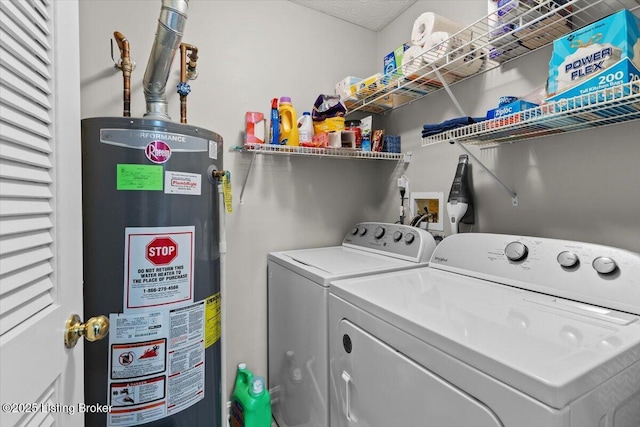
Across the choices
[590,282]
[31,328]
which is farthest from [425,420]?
[31,328]

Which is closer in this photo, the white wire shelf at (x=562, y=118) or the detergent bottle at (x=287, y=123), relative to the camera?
the white wire shelf at (x=562, y=118)

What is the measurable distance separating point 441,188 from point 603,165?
73cm

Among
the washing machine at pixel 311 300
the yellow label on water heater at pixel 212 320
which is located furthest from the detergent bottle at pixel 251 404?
the yellow label on water heater at pixel 212 320

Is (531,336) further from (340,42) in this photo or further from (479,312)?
(340,42)

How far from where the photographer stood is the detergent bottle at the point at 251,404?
162cm

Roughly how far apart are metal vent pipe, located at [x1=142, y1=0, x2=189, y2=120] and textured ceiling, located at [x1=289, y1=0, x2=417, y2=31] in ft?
3.69

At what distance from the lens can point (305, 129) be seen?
70.7 inches

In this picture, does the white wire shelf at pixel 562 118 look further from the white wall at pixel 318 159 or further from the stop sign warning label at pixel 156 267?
the stop sign warning label at pixel 156 267

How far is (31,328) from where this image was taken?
59 centimetres

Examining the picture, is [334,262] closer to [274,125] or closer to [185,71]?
[274,125]

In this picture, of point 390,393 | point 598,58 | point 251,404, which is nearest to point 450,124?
point 598,58

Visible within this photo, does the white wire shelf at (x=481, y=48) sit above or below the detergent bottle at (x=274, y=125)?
above

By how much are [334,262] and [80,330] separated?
3.36 feet

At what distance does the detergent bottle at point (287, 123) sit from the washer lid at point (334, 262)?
657 millimetres
